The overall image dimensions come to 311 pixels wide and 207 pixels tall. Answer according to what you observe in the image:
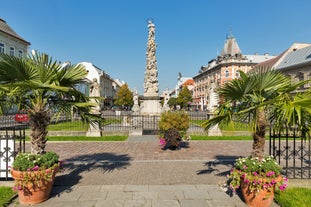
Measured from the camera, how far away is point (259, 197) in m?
4.02

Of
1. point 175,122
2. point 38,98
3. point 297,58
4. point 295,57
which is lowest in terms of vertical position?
point 175,122

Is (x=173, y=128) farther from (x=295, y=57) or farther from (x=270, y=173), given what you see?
(x=295, y=57)

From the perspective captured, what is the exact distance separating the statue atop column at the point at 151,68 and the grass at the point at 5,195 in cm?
1598

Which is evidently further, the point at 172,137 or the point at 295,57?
the point at 295,57

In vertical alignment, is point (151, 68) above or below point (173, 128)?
above

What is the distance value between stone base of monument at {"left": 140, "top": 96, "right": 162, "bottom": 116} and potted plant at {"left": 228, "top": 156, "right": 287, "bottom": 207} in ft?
49.9

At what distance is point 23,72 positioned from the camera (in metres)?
4.32

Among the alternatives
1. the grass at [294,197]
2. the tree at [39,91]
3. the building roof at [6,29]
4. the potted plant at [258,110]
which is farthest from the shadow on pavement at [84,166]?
the building roof at [6,29]

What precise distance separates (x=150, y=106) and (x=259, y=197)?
16.0m

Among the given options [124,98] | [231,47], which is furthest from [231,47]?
[124,98]

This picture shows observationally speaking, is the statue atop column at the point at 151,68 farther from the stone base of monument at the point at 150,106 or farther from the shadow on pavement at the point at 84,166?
the shadow on pavement at the point at 84,166

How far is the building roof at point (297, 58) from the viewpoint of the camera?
113 feet

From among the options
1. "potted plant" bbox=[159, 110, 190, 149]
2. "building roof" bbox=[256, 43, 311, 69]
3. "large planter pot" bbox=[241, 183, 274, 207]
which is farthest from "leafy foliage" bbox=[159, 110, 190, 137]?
"building roof" bbox=[256, 43, 311, 69]

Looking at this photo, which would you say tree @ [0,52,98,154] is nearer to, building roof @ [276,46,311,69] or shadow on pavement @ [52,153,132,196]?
shadow on pavement @ [52,153,132,196]
